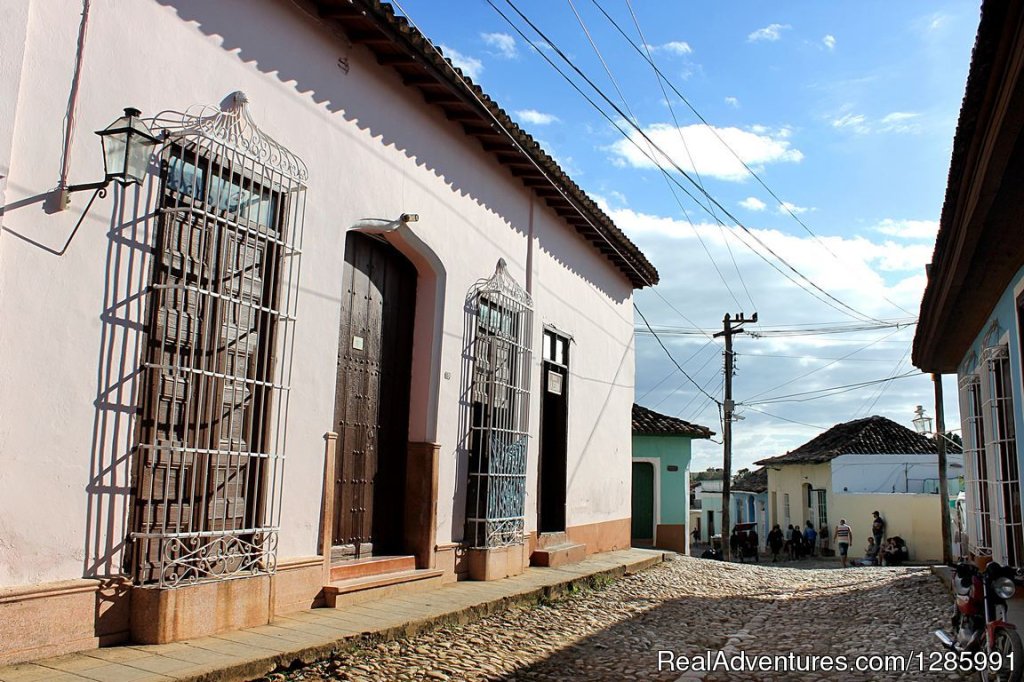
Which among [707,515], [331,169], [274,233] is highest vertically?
[331,169]

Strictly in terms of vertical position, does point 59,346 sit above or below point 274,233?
below

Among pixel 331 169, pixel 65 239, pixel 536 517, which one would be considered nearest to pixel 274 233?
pixel 331 169

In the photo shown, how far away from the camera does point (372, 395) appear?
8.09 metres

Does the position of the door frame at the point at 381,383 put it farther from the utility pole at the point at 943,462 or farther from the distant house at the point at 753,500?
the distant house at the point at 753,500

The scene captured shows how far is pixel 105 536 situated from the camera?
4957mm

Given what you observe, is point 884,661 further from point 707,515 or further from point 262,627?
point 707,515

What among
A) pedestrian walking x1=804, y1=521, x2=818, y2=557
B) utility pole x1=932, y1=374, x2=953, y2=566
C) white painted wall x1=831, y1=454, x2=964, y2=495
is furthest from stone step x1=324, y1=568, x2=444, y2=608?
white painted wall x1=831, y1=454, x2=964, y2=495

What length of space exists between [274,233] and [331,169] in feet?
3.52

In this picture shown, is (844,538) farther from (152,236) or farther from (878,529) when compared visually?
(152,236)

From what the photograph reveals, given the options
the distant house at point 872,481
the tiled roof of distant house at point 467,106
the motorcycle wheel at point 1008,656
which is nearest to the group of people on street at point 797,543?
the distant house at point 872,481

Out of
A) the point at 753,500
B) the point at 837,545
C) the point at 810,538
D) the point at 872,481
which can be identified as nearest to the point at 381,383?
the point at 837,545

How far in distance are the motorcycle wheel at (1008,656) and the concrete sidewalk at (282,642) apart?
377 cm

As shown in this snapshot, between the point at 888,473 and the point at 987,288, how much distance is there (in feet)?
68.2

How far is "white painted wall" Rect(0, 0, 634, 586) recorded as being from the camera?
460 cm
